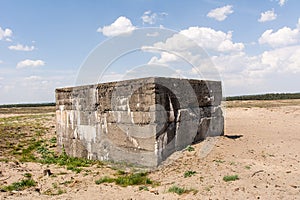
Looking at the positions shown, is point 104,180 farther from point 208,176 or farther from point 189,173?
point 208,176

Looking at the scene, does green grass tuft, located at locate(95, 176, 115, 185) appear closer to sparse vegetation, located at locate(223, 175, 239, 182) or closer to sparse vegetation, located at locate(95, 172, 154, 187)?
sparse vegetation, located at locate(95, 172, 154, 187)

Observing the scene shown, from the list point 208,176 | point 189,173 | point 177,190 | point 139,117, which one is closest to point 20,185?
point 139,117

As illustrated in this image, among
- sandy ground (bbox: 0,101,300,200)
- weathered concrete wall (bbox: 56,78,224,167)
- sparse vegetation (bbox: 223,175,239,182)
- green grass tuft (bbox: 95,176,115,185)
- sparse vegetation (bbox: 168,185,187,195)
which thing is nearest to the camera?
sandy ground (bbox: 0,101,300,200)

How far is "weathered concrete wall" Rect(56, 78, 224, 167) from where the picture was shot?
7652mm

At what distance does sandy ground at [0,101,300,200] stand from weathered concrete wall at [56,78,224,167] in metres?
0.54

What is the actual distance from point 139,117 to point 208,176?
250 centimetres

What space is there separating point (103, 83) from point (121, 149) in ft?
7.07

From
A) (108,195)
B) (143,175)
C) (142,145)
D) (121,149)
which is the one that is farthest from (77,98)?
(108,195)

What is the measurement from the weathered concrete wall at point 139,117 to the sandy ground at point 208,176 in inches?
21.1

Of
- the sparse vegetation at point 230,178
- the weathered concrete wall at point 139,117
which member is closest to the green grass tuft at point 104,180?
the weathered concrete wall at point 139,117

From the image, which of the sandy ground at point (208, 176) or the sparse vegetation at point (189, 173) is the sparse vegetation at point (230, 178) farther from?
the sparse vegetation at point (189, 173)

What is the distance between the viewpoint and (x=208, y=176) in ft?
20.9

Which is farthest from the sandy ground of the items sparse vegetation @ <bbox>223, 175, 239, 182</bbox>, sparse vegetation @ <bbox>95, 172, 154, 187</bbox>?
sparse vegetation @ <bbox>95, 172, 154, 187</bbox>

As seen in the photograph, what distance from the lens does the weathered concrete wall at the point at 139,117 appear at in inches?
301
